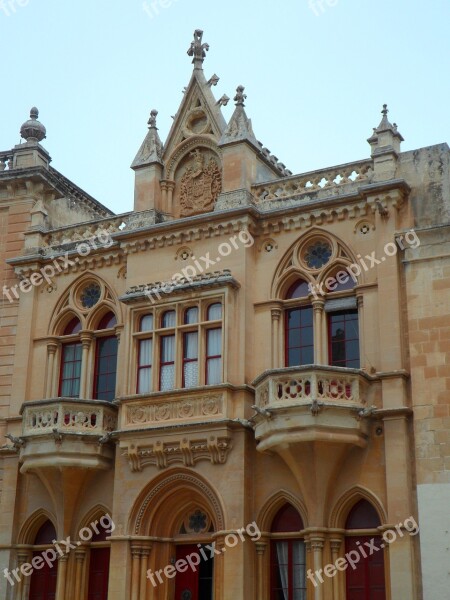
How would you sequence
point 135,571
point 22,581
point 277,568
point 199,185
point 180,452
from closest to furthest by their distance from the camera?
point 277,568 < point 135,571 < point 180,452 < point 22,581 < point 199,185

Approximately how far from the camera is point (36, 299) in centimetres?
2767

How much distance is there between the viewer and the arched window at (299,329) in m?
23.5

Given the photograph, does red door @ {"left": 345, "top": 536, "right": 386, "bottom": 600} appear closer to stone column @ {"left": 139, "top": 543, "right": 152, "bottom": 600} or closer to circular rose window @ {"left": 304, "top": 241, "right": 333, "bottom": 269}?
stone column @ {"left": 139, "top": 543, "right": 152, "bottom": 600}

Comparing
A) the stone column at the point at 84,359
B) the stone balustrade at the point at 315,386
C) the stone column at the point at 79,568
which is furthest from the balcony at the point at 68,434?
the stone balustrade at the point at 315,386

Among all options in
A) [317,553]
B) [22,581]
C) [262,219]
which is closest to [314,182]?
[262,219]

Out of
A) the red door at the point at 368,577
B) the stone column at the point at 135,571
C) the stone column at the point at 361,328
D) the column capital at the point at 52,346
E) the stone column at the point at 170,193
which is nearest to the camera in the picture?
the red door at the point at 368,577

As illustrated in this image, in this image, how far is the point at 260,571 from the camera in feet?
71.9

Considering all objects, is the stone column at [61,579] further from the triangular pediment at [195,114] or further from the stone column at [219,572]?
the triangular pediment at [195,114]

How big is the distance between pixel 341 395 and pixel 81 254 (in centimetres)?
966

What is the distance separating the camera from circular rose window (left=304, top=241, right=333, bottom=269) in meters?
23.8

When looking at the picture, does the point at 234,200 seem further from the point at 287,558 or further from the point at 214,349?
the point at 287,558

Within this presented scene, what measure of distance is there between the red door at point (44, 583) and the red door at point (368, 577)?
8424 mm

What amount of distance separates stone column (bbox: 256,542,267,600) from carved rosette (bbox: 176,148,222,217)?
9253mm

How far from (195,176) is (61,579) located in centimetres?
1155
